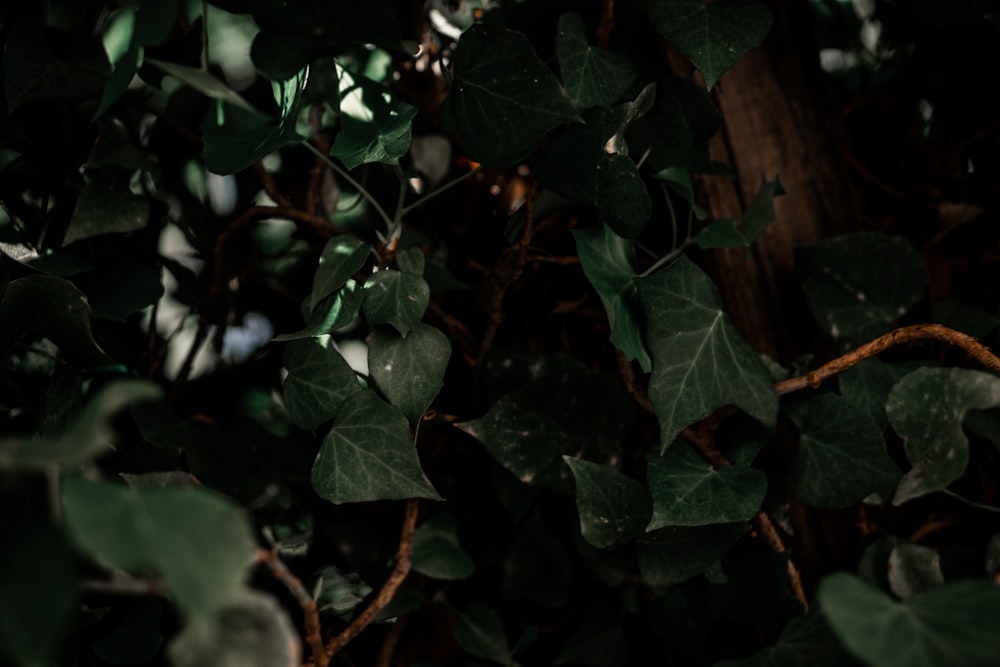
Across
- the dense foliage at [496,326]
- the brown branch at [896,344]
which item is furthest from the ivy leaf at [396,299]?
the brown branch at [896,344]

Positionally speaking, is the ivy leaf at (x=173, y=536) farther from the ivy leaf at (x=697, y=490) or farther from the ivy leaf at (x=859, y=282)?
the ivy leaf at (x=859, y=282)

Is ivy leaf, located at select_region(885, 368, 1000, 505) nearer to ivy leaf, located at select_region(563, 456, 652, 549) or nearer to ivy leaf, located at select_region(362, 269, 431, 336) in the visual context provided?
ivy leaf, located at select_region(563, 456, 652, 549)

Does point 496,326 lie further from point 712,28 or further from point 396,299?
point 712,28

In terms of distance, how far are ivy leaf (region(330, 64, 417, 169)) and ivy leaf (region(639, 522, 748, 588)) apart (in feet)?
0.93

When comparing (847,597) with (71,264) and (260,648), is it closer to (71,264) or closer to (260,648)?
(260,648)

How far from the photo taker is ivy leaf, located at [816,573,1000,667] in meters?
0.25

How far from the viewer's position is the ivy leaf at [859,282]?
0.54 m

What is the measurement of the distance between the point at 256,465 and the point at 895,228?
0.59 metres

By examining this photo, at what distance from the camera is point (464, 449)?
60 cm

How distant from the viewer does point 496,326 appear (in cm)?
53

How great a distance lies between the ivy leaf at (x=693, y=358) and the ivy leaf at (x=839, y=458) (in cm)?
6

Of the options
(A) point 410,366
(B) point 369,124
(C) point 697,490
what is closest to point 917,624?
(C) point 697,490

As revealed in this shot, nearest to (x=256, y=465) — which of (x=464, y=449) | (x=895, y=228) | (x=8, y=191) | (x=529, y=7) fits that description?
(x=464, y=449)

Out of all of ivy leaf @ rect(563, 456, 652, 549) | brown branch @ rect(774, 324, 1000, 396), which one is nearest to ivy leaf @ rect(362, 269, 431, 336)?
ivy leaf @ rect(563, 456, 652, 549)
